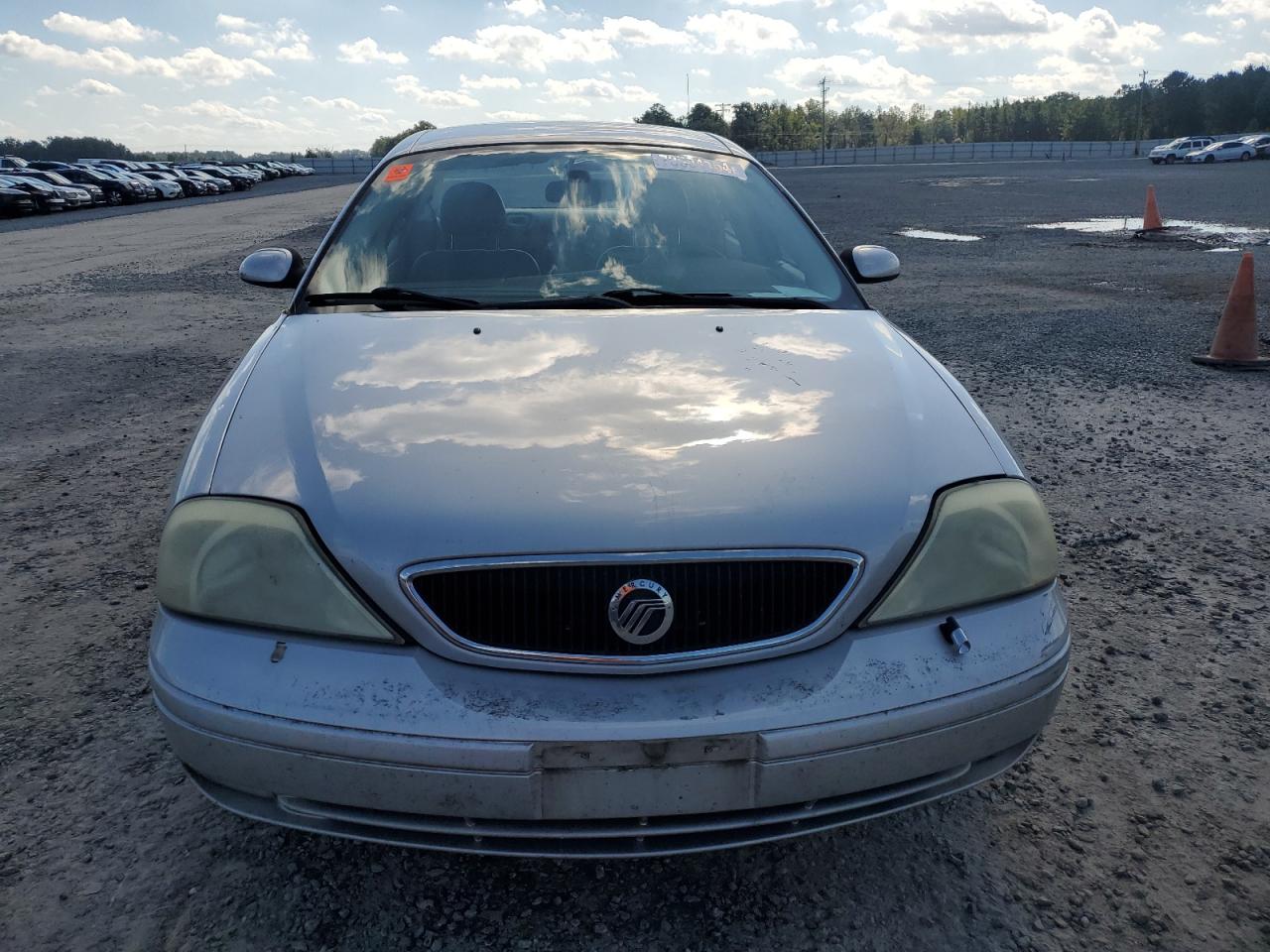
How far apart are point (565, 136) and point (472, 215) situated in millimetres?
608

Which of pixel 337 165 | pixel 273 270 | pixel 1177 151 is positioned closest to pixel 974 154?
pixel 1177 151

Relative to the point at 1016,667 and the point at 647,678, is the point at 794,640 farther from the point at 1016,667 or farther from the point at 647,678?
the point at 1016,667

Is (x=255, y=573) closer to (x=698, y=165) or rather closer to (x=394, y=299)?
(x=394, y=299)

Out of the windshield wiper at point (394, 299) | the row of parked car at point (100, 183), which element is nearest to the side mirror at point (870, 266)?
the windshield wiper at point (394, 299)

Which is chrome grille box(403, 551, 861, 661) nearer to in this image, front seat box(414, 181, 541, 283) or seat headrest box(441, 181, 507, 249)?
front seat box(414, 181, 541, 283)

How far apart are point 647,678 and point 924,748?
481 mm

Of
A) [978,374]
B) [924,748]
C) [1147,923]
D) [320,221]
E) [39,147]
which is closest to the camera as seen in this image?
[924,748]

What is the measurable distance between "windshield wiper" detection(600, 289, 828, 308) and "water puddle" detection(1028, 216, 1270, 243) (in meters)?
12.8

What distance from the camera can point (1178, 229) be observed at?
1487 cm

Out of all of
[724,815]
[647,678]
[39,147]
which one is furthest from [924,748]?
[39,147]

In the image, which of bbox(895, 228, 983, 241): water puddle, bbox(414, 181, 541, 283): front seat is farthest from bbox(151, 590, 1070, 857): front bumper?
bbox(895, 228, 983, 241): water puddle

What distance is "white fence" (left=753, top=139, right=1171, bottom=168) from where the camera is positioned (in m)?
69.4

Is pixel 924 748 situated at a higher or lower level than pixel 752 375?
lower

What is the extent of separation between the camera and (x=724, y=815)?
1635 millimetres
